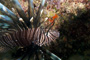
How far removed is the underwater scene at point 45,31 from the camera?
7.88 ft

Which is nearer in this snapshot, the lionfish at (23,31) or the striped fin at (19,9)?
the striped fin at (19,9)

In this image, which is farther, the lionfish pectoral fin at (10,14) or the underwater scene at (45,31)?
the underwater scene at (45,31)

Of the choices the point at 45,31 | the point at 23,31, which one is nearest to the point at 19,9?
the point at 23,31

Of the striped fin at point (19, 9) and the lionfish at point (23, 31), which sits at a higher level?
the striped fin at point (19, 9)

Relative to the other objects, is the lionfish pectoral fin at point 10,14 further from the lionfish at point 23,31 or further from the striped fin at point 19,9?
the striped fin at point 19,9

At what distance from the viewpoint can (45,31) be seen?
2434mm

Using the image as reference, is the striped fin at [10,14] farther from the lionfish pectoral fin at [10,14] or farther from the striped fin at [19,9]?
the striped fin at [19,9]

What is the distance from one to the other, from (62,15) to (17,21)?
1523mm

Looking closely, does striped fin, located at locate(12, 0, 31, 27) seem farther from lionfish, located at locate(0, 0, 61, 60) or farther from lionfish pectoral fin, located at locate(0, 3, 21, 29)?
lionfish pectoral fin, located at locate(0, 3, 21, 29)

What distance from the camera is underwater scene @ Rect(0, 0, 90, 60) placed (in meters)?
2.40

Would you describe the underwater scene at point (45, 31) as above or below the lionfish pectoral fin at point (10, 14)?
below

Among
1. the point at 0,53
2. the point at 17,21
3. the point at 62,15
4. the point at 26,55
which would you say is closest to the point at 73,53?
the point at 62,15

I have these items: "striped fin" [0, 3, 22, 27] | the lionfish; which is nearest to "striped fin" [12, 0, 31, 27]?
the lionfish

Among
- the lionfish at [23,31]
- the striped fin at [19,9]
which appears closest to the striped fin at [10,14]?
the lionfish at [23,31]
